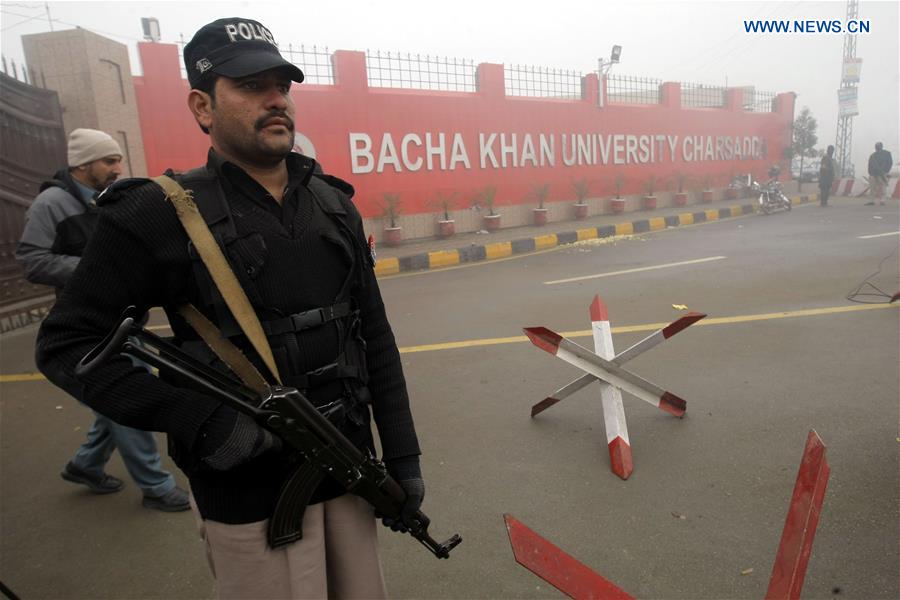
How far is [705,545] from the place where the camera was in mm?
2217

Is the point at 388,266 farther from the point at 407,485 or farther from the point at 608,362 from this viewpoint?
the point at 407,485

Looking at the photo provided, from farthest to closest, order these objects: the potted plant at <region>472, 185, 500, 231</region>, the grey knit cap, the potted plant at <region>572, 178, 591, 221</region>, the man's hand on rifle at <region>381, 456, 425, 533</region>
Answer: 1. the potted plant at <region>572, 178, 591, 221</region>
2. the potted plant at <region>472, 185, 500, 231</region>
3. the grey knit cap
4. the man's hand on rifle at <region>381, 456, 425, 533</region>

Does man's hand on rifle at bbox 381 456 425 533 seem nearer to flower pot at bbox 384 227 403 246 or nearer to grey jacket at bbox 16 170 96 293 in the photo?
grey jacket at bbox 16 170 96 293

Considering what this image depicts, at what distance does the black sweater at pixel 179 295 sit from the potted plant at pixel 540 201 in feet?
39.0

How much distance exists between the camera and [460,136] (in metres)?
11.9

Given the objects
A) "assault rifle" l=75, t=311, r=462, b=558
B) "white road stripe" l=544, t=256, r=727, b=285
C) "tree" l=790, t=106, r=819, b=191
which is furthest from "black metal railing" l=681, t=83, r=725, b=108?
"assault rifle" l=75, t=311, r=462, b=558

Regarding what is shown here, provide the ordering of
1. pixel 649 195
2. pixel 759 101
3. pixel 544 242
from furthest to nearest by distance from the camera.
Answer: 1. pixel 759 101
2. pixel 649 195
3. pixel 544 242

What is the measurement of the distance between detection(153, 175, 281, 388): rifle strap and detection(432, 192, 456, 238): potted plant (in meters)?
10.5

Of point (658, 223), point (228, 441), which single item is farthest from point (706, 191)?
point (228, 441)

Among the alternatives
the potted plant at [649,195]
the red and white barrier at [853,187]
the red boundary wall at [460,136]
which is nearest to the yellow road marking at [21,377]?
the red boundary wall at [460,136]

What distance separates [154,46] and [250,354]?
9251 millimetres

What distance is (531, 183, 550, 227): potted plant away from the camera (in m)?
13.0

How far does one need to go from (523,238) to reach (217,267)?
10.1m

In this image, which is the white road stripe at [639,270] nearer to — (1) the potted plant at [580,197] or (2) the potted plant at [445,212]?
(2) the potted plant at [445,212]
